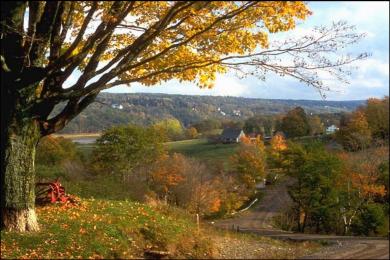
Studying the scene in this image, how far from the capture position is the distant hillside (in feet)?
334

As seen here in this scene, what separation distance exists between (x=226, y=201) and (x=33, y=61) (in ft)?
150

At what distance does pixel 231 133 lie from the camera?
10962cm

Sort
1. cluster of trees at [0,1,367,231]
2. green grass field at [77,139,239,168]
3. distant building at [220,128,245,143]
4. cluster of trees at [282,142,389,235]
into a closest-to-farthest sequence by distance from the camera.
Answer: cluster of trees at [0,1,367,231] → cluster of trees at [282,142,389,235] → green grass field at [77,139,239,168] → distant building at [220,128,245,143]

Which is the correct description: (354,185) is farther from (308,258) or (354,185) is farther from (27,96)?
(27,96)

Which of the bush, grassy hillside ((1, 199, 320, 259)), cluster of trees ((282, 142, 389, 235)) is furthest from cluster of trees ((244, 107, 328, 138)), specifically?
grassy hillside ((1, 199, 320, 259))

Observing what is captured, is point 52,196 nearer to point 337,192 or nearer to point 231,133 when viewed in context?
point 337,192

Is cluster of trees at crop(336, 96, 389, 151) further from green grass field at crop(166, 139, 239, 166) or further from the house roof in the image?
the house roof

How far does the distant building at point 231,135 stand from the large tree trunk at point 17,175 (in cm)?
9554

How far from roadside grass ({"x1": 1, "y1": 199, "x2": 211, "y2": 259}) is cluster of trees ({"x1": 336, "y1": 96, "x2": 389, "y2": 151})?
5326 centimetres

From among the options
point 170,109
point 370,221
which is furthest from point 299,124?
point 170,109

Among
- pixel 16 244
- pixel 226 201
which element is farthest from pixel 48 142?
pixel 16 244

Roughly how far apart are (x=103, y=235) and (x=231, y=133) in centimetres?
9997

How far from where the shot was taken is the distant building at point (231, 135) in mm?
106144

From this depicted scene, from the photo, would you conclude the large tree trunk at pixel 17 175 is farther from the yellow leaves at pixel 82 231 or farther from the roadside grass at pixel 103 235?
the yellow leaves at pixel 82 231
